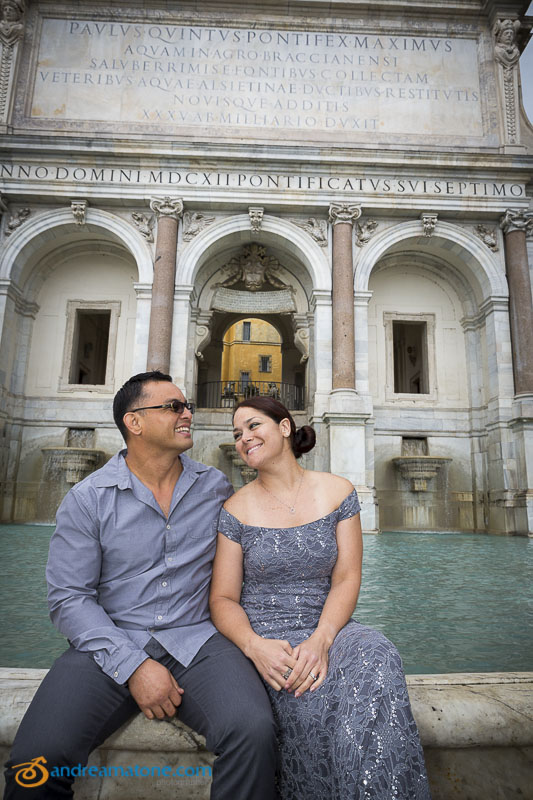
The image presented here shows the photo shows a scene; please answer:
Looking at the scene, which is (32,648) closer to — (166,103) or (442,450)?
(442,450)

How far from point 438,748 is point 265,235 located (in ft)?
39.4

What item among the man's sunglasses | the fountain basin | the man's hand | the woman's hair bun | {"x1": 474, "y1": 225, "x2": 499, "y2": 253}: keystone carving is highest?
{"x1": 474, "y1": 225, "x2": 499, "y2": 253}: keystone carving

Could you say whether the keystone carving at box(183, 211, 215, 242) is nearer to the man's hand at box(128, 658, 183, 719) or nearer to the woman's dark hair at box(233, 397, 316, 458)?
the woman's dark hair at box(233, 397, 316, 458)

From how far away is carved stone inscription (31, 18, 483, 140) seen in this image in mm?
12523

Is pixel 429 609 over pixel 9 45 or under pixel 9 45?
under

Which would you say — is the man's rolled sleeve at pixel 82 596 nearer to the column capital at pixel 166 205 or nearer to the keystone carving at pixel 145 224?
the column capital at pixel 166 205

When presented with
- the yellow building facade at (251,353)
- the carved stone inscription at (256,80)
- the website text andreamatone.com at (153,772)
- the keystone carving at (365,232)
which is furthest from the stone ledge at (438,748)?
the yellow building facade at (251,353)

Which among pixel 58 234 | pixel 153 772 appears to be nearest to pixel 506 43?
pixel 58 234

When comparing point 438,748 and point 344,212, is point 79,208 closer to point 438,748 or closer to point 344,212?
point 344,212

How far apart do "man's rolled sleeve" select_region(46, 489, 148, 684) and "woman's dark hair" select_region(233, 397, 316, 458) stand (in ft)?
2.56

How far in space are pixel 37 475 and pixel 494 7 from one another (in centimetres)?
1538

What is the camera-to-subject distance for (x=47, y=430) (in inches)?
499

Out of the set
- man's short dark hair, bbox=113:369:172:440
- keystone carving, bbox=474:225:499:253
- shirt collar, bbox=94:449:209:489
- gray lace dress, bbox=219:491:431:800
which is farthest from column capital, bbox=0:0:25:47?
gray lace dress, bbox=219:491:431:800

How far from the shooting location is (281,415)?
7.42 ft
